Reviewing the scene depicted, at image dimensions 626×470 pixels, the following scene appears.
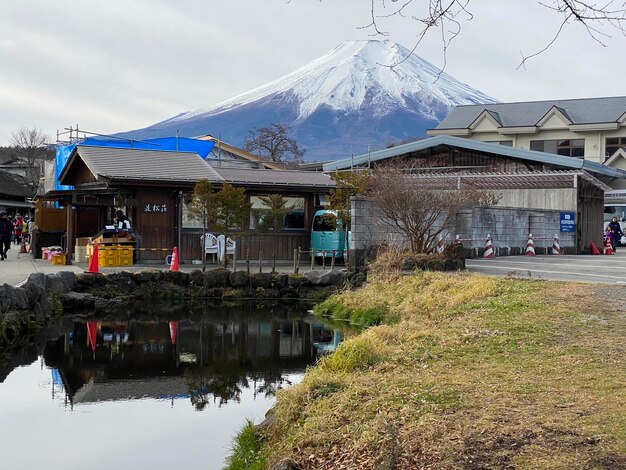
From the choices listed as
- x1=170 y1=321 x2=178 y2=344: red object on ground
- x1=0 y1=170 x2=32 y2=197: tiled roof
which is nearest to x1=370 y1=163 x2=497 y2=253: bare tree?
x1=170 y1=321 x2=178 y2=344: red object on ground

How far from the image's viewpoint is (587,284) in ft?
46.6

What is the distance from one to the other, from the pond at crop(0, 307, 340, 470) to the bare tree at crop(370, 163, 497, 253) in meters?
4.00

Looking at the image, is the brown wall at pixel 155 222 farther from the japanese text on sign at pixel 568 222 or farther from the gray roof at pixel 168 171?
the japanese text on sign at pixel 568 222

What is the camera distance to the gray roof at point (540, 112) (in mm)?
45125

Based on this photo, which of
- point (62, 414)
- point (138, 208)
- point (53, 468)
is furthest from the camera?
point (138, 208)

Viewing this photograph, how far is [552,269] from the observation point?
62.3 feet

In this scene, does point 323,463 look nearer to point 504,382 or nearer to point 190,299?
point 504,382

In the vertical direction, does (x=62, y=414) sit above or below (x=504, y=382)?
below

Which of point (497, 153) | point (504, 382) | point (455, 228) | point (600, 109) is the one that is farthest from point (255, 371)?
point (600, 109)

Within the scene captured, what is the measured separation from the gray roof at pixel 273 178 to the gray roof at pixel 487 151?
23.0ft

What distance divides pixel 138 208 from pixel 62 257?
2980mm

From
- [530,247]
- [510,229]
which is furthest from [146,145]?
[530,247]

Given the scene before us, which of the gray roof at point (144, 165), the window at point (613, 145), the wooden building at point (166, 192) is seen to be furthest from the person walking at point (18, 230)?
the window at point (613, 145)

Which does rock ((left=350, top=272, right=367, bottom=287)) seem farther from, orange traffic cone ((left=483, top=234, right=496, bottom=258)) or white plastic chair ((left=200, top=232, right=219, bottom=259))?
white plastic chair ((left=200, top=232, right=219, bottom=259))
